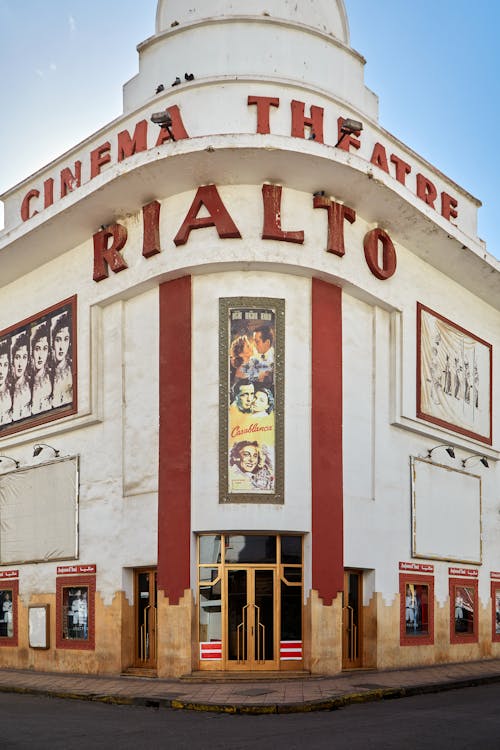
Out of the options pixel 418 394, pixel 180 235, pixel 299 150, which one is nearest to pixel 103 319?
pixel 180 235

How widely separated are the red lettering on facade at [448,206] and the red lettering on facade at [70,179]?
10.4 metres

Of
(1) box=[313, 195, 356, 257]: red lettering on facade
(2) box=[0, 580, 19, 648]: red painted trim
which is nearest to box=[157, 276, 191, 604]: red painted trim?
(1) box=[313, 195, 356, 257]: red lettering on facade

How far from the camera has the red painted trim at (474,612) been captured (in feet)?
85.5

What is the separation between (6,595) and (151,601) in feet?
20.7

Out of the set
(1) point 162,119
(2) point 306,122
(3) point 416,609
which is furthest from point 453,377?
(1) point 162,119

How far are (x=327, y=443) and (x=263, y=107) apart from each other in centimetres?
814

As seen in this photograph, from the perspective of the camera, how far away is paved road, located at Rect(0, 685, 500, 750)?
1223 cm

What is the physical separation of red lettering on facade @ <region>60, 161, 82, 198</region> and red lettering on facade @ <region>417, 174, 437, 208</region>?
30.6ft

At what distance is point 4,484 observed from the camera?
89.0ft

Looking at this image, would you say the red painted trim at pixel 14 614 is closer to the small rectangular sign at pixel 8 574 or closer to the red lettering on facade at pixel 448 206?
the small rectangular sign at pixel 8 574

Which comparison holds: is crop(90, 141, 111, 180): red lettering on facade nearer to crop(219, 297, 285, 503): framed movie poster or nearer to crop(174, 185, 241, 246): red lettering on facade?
crop(174, 185, 241, 246): red lettering on facade

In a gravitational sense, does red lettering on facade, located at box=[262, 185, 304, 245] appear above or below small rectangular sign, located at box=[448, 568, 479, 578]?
above

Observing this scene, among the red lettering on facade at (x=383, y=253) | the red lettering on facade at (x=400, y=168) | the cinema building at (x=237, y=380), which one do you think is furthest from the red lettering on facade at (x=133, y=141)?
the red lettering on facade at (x=400, y=168)

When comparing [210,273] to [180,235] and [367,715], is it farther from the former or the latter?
[367,715]
